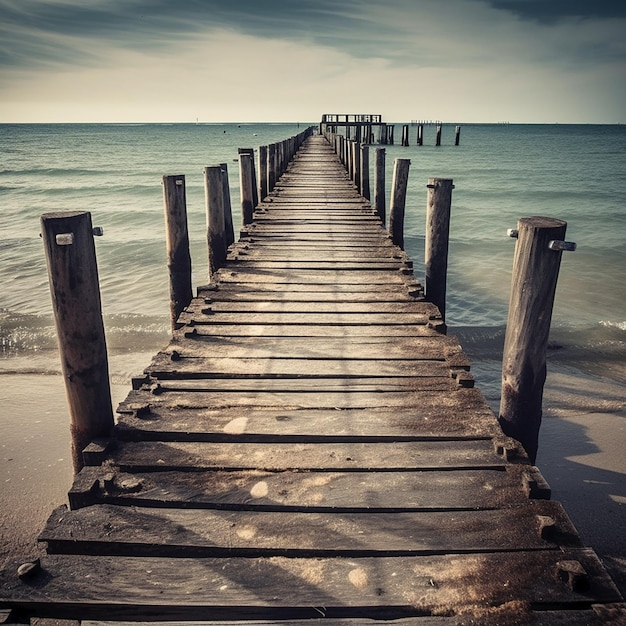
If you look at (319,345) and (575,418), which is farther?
(575,418)

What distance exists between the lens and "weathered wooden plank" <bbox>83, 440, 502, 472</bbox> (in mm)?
2652

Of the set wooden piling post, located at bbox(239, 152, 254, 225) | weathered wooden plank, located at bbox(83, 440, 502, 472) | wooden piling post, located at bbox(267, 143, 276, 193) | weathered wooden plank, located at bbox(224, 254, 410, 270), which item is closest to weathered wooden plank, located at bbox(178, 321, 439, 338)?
weathered wooden plank, located at bbox(83, 440, 502, 472)

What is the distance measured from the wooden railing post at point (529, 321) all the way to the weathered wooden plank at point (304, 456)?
409mm

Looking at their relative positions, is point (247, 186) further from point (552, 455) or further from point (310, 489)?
point (310, 489)

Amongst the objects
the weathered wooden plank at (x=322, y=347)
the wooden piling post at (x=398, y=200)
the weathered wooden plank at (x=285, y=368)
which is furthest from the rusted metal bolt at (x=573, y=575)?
the wooden piling post at (x=398, y=200)

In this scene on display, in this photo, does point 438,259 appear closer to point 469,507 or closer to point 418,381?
point 418,381

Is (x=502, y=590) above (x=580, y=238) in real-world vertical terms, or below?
above

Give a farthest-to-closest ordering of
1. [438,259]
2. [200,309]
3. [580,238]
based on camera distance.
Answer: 1. [580,238]
2. [438,259]
3. [200,309]

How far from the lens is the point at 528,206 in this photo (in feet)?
86.4

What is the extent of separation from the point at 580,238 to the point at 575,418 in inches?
586

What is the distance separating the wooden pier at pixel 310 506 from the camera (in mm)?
1896

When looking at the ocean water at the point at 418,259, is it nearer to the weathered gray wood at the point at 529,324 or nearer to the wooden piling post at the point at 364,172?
the wooden piling post at the point at 364,172

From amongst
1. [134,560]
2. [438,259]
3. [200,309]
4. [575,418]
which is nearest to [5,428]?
[200,309]

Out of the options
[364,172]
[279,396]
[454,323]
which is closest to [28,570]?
[279,396]
